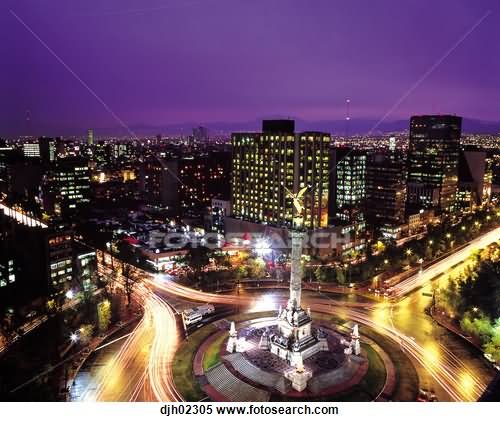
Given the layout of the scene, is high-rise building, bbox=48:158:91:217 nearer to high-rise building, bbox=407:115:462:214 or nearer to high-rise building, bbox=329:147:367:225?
high-rise building, bbox=329:147:367:225

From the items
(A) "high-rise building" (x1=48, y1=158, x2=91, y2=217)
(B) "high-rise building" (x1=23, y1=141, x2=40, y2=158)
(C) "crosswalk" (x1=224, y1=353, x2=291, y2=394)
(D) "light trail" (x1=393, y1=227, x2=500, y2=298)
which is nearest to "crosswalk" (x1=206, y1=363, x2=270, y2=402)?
(C) "crosswalk" (x1=224, y1=353, x2=291, y2=394)

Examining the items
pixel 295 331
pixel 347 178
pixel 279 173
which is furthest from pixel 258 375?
pixel 347 178

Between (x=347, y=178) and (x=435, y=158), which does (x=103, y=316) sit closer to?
(x=347, y=178)

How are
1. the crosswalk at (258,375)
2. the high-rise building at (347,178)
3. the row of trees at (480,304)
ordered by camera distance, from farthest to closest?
the high-rise building at (347,178), the row of trees at (480,304), the crosswalk at (258,375)

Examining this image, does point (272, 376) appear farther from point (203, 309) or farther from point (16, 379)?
point (16, 379)

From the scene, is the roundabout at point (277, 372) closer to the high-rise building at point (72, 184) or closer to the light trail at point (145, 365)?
the light trail at point (145, 365)

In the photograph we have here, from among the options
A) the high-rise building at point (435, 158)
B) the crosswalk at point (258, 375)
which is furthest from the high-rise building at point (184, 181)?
the crosswalk at point (258, 375)

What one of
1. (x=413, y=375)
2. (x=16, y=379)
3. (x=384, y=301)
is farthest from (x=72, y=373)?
(x=384, y=301)

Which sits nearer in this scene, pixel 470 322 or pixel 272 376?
pixel 272 376
